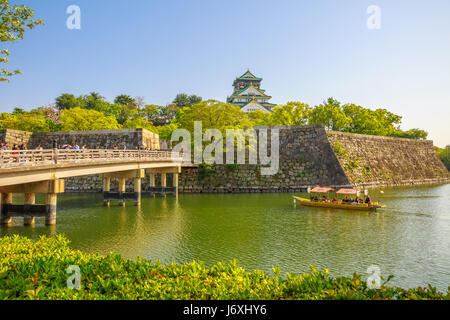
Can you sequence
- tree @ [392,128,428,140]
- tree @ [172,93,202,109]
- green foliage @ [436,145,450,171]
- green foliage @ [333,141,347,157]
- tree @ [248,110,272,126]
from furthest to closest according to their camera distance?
tree @ [172,93,202,109]
green foliage @ [436,145,450,171]
tree @ [392,128,428,140]
tree @ [248,110,272,126]
green foliage @ [333,141,347,157]

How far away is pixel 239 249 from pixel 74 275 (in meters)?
10.1

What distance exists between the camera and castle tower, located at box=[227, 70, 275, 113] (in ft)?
297

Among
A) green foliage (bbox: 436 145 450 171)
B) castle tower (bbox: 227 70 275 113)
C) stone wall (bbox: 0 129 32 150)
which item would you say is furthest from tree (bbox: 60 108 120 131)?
green foliage (bbox: 436 145 450 171)

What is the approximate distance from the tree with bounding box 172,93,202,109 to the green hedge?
8912cm

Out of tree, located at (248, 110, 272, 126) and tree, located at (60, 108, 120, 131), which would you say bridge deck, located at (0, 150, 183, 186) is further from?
tree, located at (248, 110, 272, 126)

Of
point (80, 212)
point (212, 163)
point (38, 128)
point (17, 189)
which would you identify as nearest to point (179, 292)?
point (17, 189)

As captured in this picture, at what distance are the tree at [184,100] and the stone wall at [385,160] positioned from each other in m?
54.1

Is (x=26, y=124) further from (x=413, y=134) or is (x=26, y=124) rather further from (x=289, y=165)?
(x=413, y=134)

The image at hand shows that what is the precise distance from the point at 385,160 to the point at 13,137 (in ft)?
207

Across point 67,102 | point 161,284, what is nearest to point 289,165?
point 161,284

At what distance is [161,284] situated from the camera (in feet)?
24.2

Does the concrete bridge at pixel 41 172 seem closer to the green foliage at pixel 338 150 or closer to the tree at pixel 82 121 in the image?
the tree at pixel 82 121

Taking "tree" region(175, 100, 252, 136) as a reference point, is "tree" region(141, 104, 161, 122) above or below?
above

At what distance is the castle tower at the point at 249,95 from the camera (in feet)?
297
